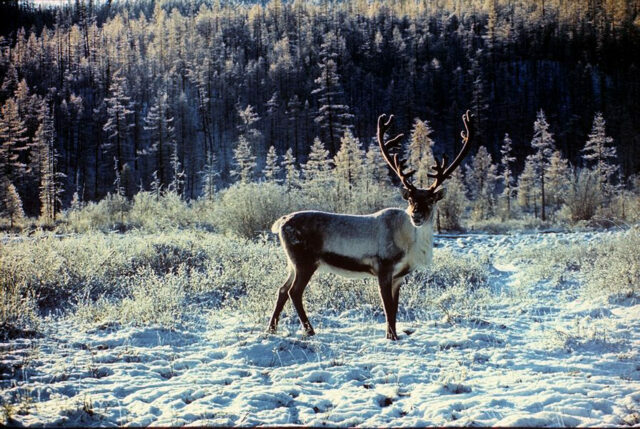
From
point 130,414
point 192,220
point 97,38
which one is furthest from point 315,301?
point 97,38

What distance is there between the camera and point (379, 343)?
5758 mm

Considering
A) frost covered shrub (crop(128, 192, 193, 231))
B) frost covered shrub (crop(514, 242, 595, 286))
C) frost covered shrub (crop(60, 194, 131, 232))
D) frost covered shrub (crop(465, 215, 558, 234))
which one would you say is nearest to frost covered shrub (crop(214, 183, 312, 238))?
frost covered shrub (crop(128, 192, 193, 231))

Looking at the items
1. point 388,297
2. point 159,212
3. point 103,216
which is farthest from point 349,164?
point 388,297

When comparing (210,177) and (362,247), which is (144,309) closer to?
(362,247)

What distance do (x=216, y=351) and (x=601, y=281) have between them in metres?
7.03

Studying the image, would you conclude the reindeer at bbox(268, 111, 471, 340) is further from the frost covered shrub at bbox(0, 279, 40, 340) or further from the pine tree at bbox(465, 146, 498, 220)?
the pine tree at bbox(465, 146, 498, 220)

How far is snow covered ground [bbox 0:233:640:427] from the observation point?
3.60m

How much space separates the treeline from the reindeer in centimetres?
4829

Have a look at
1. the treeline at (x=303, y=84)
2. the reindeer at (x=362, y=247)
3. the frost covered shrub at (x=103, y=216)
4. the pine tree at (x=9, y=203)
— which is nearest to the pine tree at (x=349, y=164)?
the frost covered shrub at (x=103, y=216)

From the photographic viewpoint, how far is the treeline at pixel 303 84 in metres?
59.5

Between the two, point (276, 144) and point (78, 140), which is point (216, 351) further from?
point (78, 140)

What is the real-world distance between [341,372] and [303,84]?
7397 cm

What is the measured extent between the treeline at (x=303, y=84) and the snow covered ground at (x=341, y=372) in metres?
48.2

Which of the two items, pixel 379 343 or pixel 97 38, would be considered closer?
pixel 379 343
